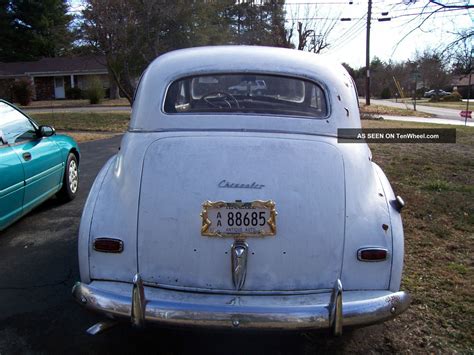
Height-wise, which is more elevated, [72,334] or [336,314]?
[336,314]

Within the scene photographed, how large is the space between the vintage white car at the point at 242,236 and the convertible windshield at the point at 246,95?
1.05ft

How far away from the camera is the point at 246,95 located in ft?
11.7

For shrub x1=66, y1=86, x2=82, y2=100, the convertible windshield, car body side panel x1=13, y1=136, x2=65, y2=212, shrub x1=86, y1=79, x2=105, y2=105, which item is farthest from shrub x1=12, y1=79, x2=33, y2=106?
the convertible windshield

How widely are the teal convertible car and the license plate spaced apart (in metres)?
2.60

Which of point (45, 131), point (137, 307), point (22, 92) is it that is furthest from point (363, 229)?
point (22, 92)

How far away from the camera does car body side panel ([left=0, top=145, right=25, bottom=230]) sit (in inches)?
168

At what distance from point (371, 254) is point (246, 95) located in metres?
1.59

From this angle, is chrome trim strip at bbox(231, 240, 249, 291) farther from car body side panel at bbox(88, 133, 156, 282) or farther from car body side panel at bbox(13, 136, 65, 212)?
car body side panel at bbox(13, 136, 65, 212)

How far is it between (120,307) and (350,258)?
1.32m

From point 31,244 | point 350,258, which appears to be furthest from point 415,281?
point 31,244

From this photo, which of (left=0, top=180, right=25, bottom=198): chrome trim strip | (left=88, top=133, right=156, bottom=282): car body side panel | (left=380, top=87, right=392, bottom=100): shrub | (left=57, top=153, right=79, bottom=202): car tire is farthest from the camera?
(left=380, top=87, right=392, bottom=100): shrub

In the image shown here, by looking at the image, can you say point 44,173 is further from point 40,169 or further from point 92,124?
point 92,124

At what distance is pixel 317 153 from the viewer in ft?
9.27

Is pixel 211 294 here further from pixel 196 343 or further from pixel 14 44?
pixel 14 44
